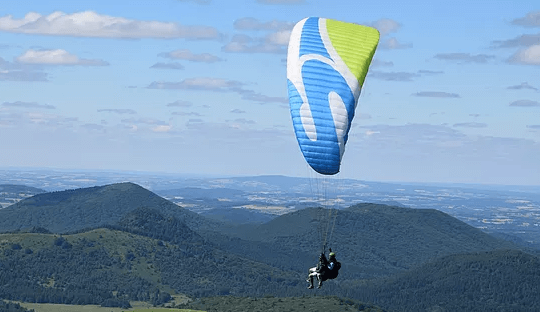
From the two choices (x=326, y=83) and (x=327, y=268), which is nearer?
(x=327, y=268)

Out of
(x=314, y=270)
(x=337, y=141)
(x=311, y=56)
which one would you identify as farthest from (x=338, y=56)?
(x=314, y=270)

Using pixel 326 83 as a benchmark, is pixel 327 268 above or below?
below

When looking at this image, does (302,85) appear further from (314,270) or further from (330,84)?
(314,270)

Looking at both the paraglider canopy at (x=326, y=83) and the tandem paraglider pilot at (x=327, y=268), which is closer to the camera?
the tandem paraglider pilot at (x=327, y=268)

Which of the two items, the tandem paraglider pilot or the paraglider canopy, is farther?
the paraglider canopy

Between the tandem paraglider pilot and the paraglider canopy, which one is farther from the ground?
the paraglider canopy

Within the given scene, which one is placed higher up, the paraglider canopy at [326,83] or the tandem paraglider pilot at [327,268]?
the paraglider canopy at [326,83]

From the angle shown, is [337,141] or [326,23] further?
[326,23]

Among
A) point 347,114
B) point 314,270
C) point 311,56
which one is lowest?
point 314,270
